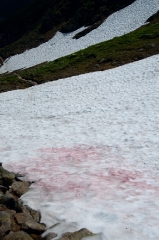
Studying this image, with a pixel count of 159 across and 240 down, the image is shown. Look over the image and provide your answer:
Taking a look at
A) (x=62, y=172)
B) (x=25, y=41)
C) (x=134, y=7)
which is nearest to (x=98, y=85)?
(x=62, y=172)

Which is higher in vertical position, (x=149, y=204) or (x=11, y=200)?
(x=11, y=200)

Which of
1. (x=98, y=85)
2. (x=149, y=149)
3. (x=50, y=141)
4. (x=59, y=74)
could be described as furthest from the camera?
(x=59, y=74)

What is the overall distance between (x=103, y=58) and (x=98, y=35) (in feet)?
69.9

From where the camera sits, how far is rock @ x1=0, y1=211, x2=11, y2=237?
6.92m

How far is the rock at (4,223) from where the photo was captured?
273 inches

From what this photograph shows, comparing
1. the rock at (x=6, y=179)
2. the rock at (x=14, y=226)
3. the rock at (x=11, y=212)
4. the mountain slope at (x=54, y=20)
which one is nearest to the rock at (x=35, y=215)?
the rock at (x=11, y=212)

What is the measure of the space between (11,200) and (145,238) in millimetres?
3492

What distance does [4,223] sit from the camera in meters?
7.14

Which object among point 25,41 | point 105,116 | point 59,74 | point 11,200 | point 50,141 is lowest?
point 25,41

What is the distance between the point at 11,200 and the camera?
8.07m

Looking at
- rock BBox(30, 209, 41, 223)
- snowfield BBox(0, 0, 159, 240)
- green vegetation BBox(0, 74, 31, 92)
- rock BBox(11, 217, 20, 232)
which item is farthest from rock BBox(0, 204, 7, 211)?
green vegetation BBox(0, 74, 31, 92)

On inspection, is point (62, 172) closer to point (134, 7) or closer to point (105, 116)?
point (105, 116)

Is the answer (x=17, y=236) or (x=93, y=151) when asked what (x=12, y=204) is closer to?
(x=17, y=236)

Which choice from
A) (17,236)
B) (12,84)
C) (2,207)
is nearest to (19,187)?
(2,207)
